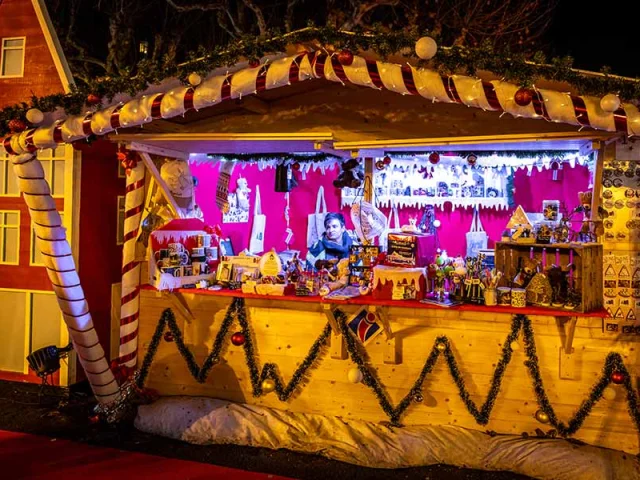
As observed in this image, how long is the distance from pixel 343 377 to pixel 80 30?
14.7 meters

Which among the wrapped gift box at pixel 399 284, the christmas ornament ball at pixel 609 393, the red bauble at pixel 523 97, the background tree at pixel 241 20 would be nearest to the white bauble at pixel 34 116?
the wrapped gift box at pixel 399 284

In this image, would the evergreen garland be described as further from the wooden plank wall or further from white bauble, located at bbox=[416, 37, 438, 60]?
the wooden plank wall

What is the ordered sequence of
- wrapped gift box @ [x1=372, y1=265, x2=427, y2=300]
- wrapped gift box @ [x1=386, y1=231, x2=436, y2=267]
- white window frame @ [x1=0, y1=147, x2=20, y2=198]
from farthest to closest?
white window frame @ [x1=0, y1=147, x2=20, y2=198], wrapped gift box @ [x1=386, y1=231, x2=436, y2=267], wrapped gift box @ [x1=372, y1=265, x2=427, y2=300]

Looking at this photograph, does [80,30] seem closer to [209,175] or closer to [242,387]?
[209,175]

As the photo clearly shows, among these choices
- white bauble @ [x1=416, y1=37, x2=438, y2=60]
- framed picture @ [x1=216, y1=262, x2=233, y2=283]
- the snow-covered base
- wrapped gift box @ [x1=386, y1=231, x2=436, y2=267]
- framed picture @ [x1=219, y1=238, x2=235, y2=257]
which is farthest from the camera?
framed picture @ [x1=219, y1=238, x2=235, y2=257]

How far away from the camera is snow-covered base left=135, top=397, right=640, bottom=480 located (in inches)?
166

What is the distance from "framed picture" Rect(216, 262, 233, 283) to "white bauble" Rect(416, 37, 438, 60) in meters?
2.78

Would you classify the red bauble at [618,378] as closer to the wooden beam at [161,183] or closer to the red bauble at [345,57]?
the red bauble at [345,57]

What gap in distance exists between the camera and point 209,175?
673 cm

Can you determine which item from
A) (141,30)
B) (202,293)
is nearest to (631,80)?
(202,293)

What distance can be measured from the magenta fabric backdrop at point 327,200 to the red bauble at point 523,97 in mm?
2897

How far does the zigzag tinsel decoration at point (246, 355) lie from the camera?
16.7 feet

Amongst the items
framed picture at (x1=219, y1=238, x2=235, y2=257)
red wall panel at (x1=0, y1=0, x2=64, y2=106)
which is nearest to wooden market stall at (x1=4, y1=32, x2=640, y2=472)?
framed picture at (x1=219, y1=238, x2=235, y2=257)

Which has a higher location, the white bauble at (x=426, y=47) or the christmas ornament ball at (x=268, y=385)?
the white bauble at (x=426, y=47)
